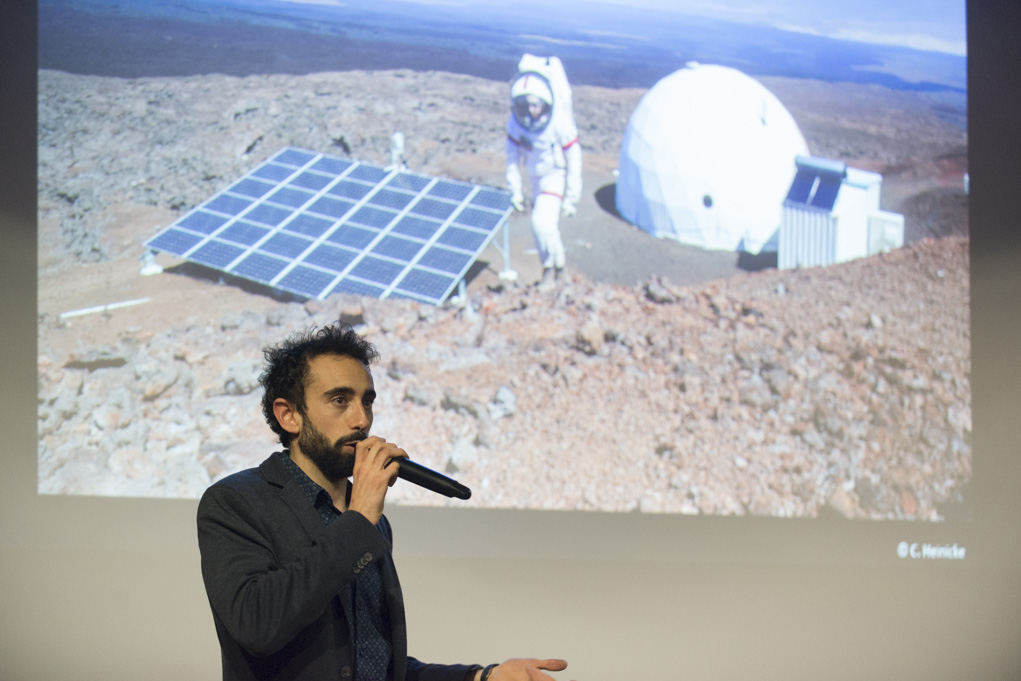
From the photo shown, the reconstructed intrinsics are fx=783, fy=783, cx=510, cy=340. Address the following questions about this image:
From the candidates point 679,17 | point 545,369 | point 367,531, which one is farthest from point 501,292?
point 367,531

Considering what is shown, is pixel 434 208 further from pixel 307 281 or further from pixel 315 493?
pixel 315 493

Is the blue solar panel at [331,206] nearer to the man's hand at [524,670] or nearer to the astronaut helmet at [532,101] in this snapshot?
the astronaut helmet at [532,101]

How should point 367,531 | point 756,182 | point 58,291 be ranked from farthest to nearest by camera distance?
point 756,182
point 58,291
point 367,531

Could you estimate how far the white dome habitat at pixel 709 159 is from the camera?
10.5ft

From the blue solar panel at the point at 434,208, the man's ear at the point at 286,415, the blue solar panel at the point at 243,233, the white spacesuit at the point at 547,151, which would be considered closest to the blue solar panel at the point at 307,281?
the blue solar panel at the point at 243,233

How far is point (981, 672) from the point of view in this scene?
10.7 ft

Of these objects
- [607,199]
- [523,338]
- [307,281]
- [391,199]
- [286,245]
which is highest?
[607,199]

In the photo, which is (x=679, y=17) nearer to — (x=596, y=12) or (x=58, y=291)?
(x=596, y=12)

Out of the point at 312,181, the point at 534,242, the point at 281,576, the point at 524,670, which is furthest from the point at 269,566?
the point at 312,181

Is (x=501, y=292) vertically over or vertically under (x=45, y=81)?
under

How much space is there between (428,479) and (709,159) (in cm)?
248

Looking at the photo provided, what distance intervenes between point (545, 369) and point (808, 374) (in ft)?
3.45

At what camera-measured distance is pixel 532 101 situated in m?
3.18

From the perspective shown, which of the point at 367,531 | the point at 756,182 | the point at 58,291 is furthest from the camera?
the point at 756,182
